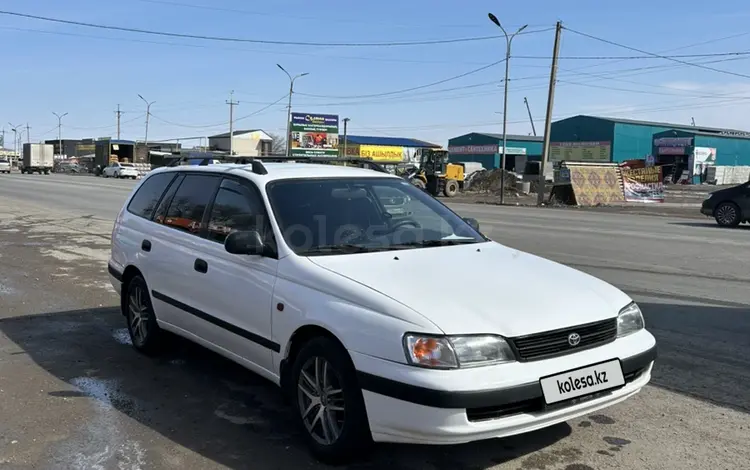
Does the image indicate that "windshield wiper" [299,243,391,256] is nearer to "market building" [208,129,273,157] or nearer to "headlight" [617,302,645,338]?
"headlight" [617,302,645,338]

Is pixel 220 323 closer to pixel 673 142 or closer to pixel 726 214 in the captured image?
pixel 726 214

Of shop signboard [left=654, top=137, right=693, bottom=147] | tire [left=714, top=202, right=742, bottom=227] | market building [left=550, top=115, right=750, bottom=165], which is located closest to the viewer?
tire [left=714, top=202, right=742, bottom=227]

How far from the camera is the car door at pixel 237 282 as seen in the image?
13.5 ft

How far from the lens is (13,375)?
5219mm

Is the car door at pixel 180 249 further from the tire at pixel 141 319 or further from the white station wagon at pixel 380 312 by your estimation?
the tire at pixel 141 319

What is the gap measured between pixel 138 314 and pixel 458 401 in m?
3.56

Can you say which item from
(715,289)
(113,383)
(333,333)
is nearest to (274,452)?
(333,333)

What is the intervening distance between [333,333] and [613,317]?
1490 millimetres

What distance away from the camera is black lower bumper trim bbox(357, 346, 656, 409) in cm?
314

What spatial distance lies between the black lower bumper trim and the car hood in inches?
10.7

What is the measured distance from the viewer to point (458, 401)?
3135 millimetres

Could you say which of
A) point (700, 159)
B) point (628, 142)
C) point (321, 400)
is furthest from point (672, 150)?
point (321, 400)

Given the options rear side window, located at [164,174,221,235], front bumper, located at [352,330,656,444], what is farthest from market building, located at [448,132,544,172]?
front bumper, located at [352,330,656,444]

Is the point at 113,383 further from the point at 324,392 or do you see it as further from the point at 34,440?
the point at 324,392
